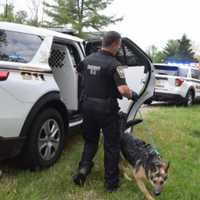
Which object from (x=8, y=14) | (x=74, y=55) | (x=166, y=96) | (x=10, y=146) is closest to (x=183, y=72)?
(x=166, y=96)

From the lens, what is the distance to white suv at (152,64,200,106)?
14078 millimetres

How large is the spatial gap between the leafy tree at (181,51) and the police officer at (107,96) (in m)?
57.8

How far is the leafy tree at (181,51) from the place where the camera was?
2494 inches

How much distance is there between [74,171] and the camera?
17.1ft

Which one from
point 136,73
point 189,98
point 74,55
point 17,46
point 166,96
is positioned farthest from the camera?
point 189,98

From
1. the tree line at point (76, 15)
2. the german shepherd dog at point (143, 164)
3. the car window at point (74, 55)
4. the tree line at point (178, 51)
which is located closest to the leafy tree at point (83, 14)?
the tree line at point (76, 15)

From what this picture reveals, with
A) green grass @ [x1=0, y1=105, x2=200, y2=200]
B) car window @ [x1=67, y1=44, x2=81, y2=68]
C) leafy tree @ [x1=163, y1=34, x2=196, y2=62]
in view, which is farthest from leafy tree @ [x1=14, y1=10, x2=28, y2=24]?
leafy tree @ [x1=163, y1=34, x2=196, y2=62]

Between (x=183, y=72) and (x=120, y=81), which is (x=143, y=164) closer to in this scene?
(x=120, y=81)

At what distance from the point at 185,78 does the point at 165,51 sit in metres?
58.2

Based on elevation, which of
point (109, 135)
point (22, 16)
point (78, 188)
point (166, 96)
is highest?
point (109, 135)

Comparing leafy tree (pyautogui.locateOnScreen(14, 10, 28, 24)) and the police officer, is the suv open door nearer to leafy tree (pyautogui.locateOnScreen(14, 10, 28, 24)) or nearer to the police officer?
the police officer

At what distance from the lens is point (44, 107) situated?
505 cm

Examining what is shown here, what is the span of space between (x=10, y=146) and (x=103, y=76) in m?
1.26

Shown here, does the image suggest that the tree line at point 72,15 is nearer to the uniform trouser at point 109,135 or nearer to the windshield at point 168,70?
the windshield at point 168,70
